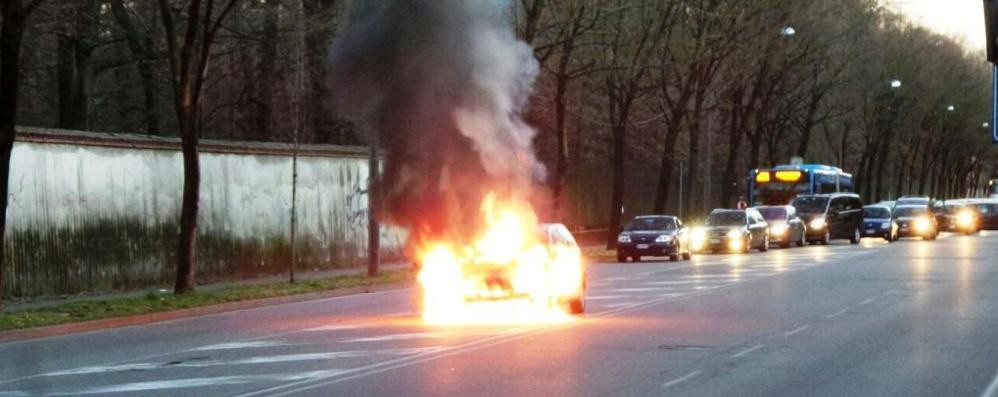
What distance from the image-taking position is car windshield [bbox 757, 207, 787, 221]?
56.4 metres

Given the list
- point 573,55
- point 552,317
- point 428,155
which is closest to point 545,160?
point 573,55

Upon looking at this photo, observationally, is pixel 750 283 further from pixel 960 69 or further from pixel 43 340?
pixel 960 69

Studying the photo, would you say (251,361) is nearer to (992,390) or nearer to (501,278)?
(501,278)

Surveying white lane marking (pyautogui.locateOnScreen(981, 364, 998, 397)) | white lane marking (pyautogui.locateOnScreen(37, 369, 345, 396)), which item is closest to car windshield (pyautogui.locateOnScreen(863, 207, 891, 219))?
white lane marking (pyautogui.locateOnScreen(981, 364, 998, 397))

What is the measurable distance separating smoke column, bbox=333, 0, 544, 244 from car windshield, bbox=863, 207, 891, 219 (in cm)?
3869

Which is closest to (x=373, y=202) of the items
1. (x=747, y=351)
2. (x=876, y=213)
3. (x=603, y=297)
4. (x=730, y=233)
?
(x=603, y=297)

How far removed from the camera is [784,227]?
56562mm

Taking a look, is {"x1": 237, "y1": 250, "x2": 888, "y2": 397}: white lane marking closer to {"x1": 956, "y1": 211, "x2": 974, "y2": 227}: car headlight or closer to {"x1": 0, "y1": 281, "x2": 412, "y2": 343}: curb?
{"x1": 0, "y1": 281, "x2": 412, "y2": 343}: curb

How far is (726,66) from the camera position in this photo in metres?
58.6

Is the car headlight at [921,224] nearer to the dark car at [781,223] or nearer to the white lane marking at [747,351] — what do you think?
the dark car at [781,223]

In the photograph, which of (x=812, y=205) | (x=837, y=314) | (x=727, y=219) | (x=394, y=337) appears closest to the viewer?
(x=394, y=337)

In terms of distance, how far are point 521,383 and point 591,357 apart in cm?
262

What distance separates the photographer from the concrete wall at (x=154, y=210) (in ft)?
90.1

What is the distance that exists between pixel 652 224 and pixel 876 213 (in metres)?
21.3
